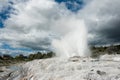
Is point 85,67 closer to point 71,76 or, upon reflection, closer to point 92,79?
point 71,76

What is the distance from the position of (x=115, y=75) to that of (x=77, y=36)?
4229cm

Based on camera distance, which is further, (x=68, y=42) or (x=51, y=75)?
(x=68, y=42)

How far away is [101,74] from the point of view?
14.8 metres

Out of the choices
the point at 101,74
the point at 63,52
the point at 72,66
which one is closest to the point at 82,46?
the point at 63,52

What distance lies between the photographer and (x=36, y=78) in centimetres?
1906

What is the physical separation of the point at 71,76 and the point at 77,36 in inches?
1593

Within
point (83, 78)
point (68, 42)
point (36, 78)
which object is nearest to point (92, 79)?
point (83, 78)

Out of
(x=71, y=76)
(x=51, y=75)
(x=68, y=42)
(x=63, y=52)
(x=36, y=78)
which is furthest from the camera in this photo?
(x=68, y=42)

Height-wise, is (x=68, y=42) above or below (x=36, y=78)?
above

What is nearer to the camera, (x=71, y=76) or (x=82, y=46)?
(x=71, y=76)

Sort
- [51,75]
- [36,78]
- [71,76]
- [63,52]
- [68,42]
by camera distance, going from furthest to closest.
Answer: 1. [68,42]
2. [63,52]
3. [36,78]
4. [51,75]
5. [71,76]

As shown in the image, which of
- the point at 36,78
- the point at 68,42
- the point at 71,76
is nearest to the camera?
the point at 71,76

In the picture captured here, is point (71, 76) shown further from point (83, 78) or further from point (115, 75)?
point (115, 75)

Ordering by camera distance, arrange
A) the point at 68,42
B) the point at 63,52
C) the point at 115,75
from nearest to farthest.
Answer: the point at 115,75 < the point at 63,52 < the point at 68,42
